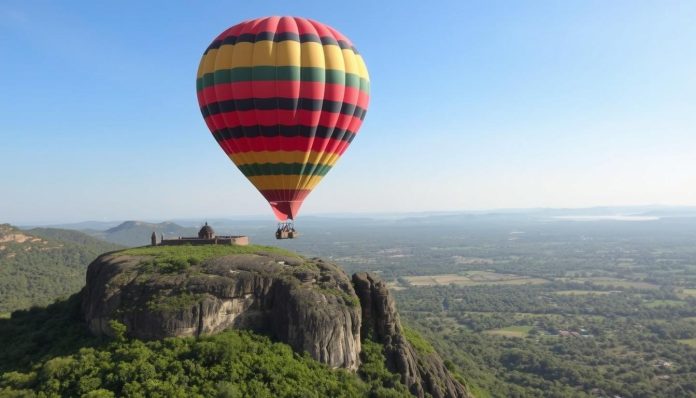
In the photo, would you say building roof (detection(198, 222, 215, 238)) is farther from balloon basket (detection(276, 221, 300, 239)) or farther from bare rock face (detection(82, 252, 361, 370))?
balloon basket (detection(276, 221, 300, 239))

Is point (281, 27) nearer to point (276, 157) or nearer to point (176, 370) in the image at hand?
point (276, 157)

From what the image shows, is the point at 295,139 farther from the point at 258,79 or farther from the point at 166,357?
the point at 166,357

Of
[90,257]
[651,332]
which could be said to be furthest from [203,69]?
[651,332]

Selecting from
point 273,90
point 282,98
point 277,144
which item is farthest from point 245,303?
point 273,90

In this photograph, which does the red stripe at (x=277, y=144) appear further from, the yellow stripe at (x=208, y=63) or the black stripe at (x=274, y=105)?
the yellow stripe at (x=208, y=63)

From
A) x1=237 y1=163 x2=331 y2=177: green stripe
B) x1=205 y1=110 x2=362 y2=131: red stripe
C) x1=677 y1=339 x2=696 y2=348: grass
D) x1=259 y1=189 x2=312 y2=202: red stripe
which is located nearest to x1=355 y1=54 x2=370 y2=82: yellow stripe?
x1=205 y1=110 x2=362 y2=131: red stripe

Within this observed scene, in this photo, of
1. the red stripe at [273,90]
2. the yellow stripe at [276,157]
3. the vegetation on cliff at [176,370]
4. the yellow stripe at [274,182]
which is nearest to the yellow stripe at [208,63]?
the red stripe at [273,90]
